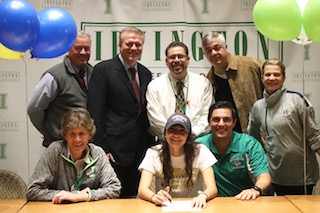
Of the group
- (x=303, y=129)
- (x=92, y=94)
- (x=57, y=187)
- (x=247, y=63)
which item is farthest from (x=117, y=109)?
(x=303, y=129)

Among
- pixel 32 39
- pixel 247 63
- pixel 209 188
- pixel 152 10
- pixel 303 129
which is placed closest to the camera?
pixel 32 39

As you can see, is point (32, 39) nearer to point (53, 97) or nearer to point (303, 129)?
point (53, 97)

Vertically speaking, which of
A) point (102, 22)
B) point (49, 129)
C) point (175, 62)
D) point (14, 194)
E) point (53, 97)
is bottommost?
point (14, 194)

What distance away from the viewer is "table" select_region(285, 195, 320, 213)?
2455 millimetres

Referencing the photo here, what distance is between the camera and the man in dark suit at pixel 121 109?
328cm

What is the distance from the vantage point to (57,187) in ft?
9.19

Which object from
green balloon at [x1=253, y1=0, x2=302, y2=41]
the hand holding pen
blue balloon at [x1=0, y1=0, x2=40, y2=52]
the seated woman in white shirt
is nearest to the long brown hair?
the seated woman in white shirt

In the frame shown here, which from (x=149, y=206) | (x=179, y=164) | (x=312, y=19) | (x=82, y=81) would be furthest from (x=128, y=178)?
(x=312, y=19)

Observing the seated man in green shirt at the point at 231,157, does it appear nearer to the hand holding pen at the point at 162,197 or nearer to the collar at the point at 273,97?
the collar at the point at 273,97

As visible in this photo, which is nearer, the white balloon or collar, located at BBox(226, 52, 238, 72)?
the white balloon

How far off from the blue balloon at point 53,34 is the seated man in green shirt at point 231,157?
0.98m

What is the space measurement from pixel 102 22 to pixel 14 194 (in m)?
1.62

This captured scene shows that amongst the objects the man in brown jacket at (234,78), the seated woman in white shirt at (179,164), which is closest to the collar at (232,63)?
the man in brown jacket at (234,78)

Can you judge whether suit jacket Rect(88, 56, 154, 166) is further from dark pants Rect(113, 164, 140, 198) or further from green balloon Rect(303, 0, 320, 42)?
green balloon Rect(303, 0, 320, 42)
